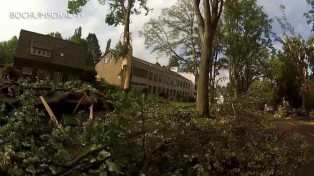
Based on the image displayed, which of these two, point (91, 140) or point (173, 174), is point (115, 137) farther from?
point (173, 174)

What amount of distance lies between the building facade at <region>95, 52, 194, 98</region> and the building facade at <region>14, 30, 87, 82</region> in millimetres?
5342

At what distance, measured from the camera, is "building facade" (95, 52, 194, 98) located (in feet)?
202

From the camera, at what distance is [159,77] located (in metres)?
78.8

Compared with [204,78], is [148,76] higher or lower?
higher

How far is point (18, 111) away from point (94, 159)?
1436 mm

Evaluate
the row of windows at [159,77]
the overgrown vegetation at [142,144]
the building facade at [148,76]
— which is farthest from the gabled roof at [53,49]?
the overgrown vegetation at [142,144]

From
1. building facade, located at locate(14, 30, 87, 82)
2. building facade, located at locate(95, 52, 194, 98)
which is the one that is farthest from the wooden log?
building facade, located at locate(95, 52, 194, 98)

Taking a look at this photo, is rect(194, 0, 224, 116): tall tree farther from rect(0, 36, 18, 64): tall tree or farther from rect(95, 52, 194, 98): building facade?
rect(0, 36, 18, 64): tall tree

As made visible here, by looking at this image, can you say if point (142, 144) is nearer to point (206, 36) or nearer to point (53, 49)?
point (206, 36)

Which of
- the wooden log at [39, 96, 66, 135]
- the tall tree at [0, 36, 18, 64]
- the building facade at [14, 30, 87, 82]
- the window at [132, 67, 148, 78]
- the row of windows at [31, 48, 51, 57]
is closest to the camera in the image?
the wooden log at [39, 96, 66, 135]

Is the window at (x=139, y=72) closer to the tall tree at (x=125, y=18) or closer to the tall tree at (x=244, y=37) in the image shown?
the tall tree at (x=244, y=37)

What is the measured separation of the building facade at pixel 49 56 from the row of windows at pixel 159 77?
18381 mm

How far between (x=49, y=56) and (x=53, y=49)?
1.10 m

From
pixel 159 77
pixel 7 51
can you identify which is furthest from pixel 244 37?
pixel 7 51
